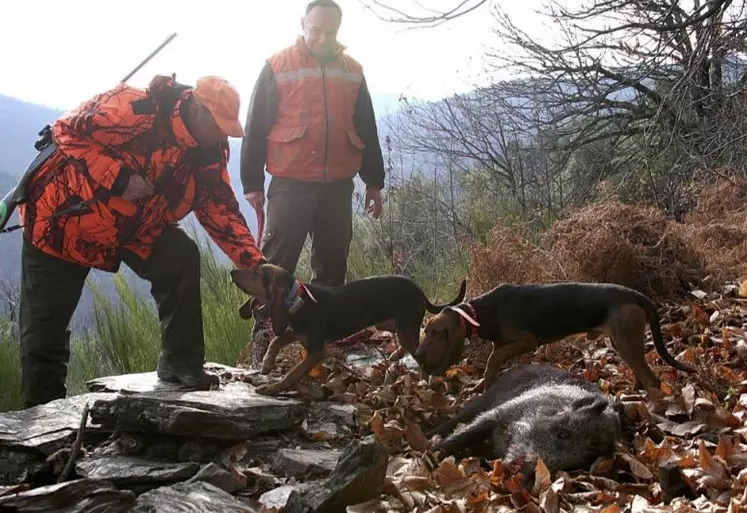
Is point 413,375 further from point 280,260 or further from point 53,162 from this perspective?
point 53,162

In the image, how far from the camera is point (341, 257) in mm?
6340

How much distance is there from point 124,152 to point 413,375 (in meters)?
2.80

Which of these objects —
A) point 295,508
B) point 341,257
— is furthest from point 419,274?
point 295,508

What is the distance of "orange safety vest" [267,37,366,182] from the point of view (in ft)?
19.8

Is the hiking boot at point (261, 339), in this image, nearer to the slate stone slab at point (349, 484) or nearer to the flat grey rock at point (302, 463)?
the flat grey rock at point (302, 463)

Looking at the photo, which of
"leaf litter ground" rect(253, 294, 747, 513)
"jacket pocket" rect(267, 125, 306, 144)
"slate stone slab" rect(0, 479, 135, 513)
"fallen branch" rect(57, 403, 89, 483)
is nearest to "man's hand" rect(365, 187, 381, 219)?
"jacket pocket" rect(267, 125, 306, 144)

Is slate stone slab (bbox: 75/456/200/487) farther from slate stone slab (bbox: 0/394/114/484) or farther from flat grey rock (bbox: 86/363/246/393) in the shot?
flat grey rock (bbox: 86/363/246/393)

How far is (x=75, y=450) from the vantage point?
149 inches

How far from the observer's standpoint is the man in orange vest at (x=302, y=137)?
604cm

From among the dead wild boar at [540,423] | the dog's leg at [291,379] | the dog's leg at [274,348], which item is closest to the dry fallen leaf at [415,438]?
the dead wild boar at [540,423]

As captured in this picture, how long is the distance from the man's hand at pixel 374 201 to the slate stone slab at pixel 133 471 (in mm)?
3323

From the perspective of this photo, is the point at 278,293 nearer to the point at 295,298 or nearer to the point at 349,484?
the point at 295,298

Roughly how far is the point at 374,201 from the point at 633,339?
265 cm

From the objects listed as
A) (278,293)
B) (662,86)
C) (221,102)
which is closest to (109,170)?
(221,102)
